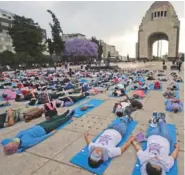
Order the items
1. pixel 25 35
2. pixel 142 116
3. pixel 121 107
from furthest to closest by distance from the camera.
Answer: pixel 25 35 → pixel 121 107 → pixel 142 116

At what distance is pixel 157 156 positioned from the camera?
2535 millimetres

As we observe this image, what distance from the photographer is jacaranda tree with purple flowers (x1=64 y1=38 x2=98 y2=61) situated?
4897 cm

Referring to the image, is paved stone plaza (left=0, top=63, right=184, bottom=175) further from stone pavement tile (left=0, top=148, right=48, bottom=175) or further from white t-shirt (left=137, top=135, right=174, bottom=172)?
white t-shirt (left=137, top=135, right=174, bottom=172)

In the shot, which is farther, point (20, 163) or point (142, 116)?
point (142, 116)

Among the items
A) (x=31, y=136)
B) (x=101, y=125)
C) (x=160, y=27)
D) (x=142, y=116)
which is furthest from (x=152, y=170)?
(x=160, y=27)

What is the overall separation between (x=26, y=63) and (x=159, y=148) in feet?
97.9

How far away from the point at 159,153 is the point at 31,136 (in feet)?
8.18

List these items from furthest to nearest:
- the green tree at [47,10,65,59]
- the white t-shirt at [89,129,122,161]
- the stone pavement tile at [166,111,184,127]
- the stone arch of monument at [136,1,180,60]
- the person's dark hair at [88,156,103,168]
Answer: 1. the stone arch of monument at [136,1,180,60]
2. the green tree at [47,10,65,59]
3. the stone pavement tile at [166,111,184,127]
4. the white t-shirt at [89,129,122,161]
5. the person's dark hair at [88,156,103,168]

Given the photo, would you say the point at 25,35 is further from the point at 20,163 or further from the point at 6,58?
the point at 20,163

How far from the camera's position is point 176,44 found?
159ft

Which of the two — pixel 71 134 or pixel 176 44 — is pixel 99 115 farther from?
pixel 176 44

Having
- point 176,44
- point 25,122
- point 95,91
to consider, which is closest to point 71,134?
point 25,122

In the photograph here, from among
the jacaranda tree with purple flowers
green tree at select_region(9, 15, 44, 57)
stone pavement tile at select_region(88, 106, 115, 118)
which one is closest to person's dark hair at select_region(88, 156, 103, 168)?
stone pavement tile at select_region(88, 106, 115, 118)

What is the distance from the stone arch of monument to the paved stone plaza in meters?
48.4
